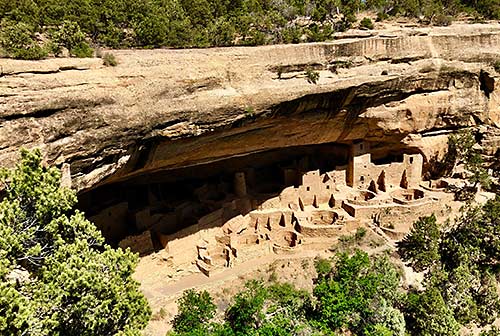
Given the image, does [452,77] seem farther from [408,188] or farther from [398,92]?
[408,188]

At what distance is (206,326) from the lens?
12062mm

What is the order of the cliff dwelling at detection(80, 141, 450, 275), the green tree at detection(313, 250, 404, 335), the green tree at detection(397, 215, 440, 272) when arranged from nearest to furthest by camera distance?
the green tree at detection(313, 250, 404, 335) < the cliff dwelling at detection(80, 141, 450, 275) < the green tree at detection(397, 215, 440, 272)

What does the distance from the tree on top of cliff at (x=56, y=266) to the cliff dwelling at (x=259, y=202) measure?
15.8 feet

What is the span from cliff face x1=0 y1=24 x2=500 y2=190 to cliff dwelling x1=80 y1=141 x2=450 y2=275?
1.40 metres

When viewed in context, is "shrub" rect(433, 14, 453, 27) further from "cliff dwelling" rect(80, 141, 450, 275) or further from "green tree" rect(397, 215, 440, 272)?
"green tree" rect(397, 215, 440, 272)


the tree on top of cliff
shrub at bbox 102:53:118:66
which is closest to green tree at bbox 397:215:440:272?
the tree on top of cliff

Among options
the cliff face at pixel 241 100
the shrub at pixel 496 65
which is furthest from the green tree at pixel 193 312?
the shrub at pixel 496 65

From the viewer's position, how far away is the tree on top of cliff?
7.39 metres

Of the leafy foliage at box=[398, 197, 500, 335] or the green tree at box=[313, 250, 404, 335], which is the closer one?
the green tree at box=[313, 250, 404, 335]

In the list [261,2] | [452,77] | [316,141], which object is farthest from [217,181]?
[261,2]

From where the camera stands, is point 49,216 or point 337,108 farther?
point 337,108

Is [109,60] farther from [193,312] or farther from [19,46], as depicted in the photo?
[193,312]

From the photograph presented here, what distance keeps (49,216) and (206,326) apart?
572 centimetres

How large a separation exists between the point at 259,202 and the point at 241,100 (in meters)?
5.11
